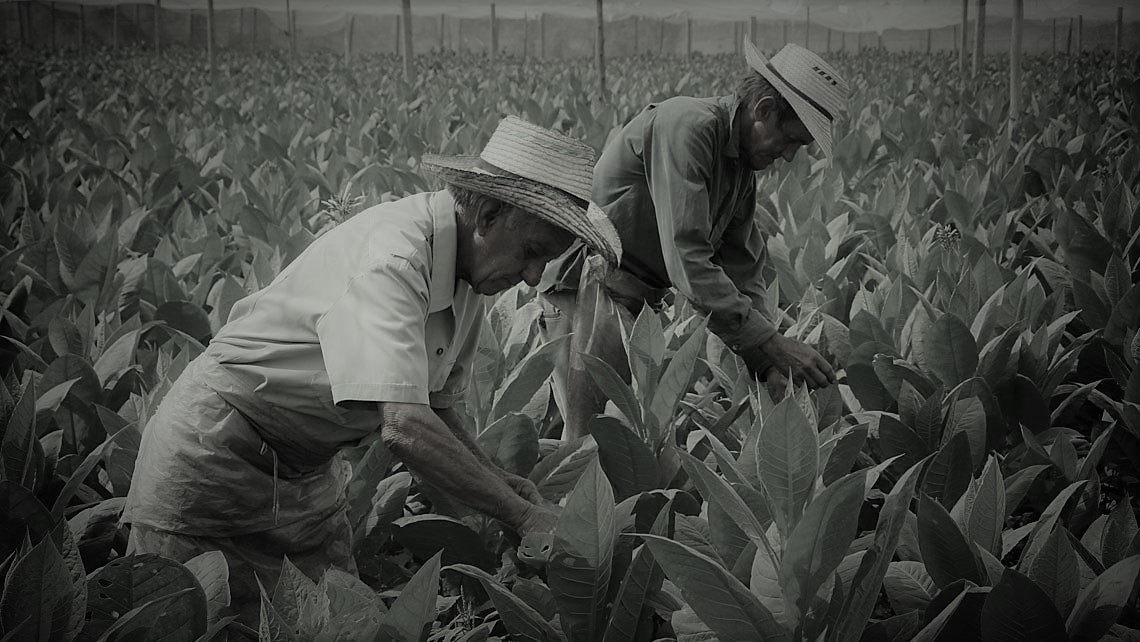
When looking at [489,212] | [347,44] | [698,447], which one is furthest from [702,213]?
[347,44]

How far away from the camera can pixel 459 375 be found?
7.67 ft

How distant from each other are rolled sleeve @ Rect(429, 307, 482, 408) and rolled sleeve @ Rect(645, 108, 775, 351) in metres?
0.69

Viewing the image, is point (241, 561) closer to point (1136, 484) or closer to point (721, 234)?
point (721, 234)

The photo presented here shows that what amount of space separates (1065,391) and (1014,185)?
293 cm

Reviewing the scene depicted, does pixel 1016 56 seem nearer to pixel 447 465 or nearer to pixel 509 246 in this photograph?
pixel 509 246

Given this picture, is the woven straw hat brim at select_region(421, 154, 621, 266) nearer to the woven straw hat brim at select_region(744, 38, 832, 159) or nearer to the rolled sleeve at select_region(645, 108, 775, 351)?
the rolled sleeve at select_region(645, 108, 775, 351)

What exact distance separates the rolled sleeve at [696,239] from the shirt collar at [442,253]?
3.00 feet

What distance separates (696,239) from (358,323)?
1237 millimetres

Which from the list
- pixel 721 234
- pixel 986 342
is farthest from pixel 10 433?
pixel 986 342

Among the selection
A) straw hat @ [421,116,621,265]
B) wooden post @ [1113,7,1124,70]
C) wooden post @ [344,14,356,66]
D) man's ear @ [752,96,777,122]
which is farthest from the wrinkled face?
wooden post @ [344,14,356,66]

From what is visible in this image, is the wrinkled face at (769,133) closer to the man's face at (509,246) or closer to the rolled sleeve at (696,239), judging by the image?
the rolled sleeve at (696,239)

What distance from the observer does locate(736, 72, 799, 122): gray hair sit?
2867 mm

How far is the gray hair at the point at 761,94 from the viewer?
2.87 m

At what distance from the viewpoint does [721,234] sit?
3234 millimetres
